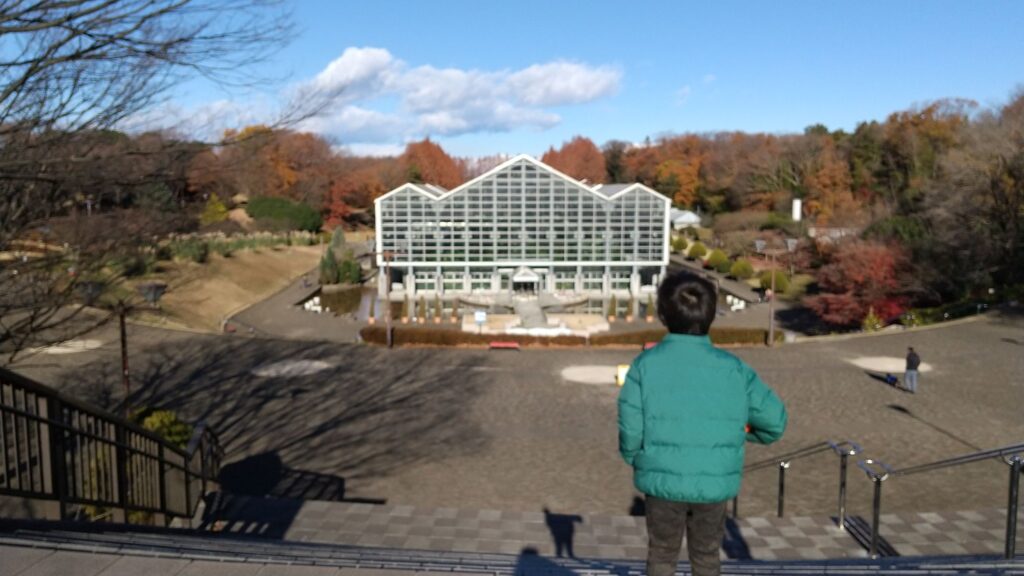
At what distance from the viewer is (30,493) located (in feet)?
14.9

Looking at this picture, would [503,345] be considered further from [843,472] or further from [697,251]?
[697,251]

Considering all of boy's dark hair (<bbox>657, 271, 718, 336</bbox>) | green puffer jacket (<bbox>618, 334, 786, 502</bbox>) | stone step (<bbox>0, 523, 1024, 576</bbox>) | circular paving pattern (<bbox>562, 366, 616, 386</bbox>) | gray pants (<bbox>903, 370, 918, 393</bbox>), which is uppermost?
boy's dark hair (<bbox>657, 271, 718, 336</bbox>)

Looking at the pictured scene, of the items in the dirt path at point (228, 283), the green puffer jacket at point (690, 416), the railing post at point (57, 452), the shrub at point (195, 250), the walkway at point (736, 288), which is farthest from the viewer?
the walkway at point (736, 288)

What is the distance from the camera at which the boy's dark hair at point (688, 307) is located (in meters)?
2.75

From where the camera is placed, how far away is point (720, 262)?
40.2m

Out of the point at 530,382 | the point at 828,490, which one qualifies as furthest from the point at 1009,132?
the point at 828,490

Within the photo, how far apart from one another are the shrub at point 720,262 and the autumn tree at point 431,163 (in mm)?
31619

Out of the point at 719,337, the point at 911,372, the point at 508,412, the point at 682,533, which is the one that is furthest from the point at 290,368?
the point at 682,533

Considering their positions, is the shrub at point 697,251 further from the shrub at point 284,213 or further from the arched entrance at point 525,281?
the shrub at point 284,213

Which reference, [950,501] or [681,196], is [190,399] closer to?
[950,501]

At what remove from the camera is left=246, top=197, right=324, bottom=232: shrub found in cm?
4866

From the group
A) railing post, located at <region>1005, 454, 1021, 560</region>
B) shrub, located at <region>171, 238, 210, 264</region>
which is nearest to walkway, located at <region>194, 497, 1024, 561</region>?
railing post, located at <region>1005, 454, 1021, 560</region>

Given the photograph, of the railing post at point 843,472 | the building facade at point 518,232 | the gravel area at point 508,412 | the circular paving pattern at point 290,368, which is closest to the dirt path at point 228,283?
the gravel area at point 508,412

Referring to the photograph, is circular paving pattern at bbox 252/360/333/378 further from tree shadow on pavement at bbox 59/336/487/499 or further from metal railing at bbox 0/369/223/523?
metal railing at bbox 0/369/223/523
